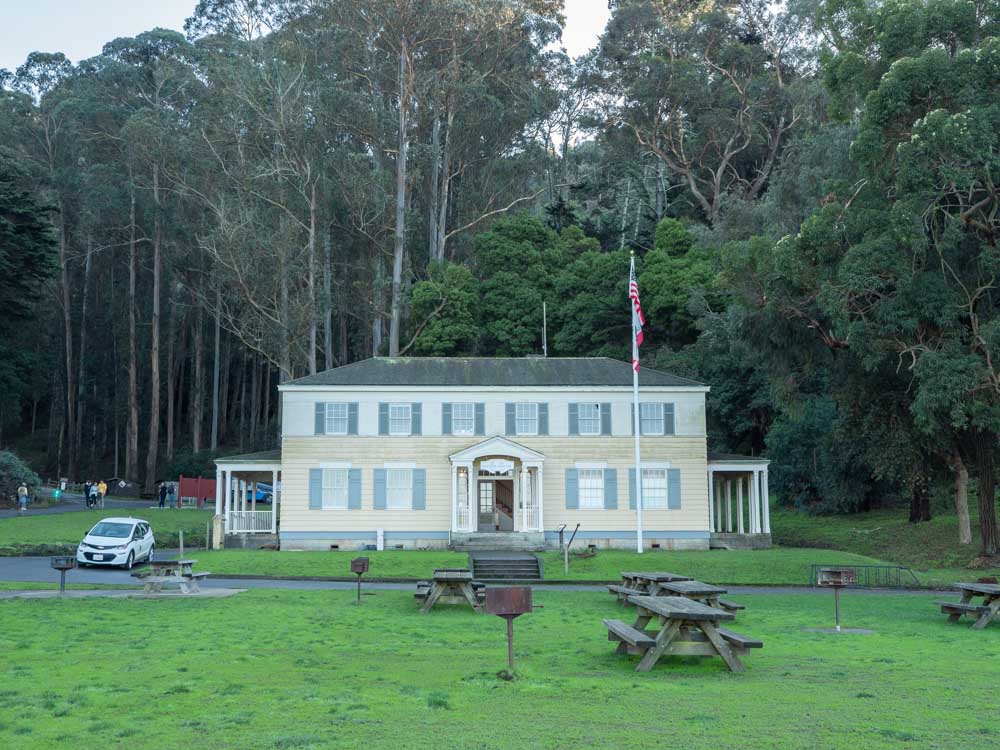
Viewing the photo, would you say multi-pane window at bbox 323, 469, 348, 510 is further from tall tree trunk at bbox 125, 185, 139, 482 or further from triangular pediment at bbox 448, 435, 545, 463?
tall tree trunk at bbox 125, 185, 139, 482

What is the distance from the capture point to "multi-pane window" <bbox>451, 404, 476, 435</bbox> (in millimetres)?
33312

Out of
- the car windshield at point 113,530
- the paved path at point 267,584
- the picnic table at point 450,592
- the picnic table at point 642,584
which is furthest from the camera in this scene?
the car windshield at point 113,530

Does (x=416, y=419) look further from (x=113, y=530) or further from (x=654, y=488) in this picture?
(x=113, y=530)

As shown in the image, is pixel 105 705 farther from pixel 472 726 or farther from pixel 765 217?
pixel 765 217

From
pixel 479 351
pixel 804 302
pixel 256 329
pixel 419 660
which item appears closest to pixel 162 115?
pixel 256 329

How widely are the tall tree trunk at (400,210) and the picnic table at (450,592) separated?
30575mm

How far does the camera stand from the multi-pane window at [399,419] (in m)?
33.2

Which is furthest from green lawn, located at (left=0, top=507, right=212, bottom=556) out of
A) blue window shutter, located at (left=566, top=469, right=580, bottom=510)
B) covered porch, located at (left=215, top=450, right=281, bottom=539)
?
blue window shutter, located at (left=566, top=469, right=580, bottom=510)

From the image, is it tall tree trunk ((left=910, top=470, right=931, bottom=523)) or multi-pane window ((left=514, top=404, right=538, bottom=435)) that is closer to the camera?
multi-pane window ((left=514, top=404, right=538, bottom=435))

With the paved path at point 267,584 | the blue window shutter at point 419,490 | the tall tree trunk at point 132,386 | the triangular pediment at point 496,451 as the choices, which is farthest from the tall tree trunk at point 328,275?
the paved path at point 267,584

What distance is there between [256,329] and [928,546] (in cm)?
3064

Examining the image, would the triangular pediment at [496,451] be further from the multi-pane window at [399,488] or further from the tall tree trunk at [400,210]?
the tall tree trunk at [400,210]

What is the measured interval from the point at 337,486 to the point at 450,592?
16.3m

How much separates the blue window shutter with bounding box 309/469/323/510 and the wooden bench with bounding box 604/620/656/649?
74.0 ft
